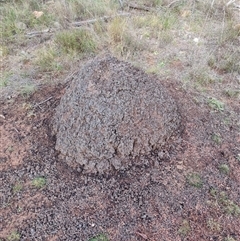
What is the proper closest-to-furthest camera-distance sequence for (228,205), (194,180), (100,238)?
1. (100,238)
2. (228,205)
3. (194,180)

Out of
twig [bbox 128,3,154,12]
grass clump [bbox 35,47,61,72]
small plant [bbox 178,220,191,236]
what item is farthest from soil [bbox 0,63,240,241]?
twig [bbox 128,3,154,12]

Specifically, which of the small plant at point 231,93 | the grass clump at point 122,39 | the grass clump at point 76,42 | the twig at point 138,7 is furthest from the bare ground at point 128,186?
the twig at point 138,7

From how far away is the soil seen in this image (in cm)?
179

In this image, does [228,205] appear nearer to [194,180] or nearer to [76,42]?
[194,180]

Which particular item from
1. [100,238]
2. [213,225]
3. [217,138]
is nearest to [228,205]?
[213,225]

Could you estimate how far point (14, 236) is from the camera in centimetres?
175

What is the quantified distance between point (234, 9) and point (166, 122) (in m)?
2.85

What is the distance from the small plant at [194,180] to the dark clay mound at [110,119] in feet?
0.98

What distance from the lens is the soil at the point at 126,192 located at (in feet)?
5.89

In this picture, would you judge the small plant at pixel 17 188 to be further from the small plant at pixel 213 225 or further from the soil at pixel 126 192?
the small plant at pixel 213 225

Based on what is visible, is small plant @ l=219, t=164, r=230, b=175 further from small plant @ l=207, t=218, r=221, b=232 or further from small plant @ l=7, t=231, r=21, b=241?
small plant @ l=7, t=231, r=21, b=241

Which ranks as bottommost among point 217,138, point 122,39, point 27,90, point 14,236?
point 14,236

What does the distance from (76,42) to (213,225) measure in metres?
2.30

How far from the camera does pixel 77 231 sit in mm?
1769
